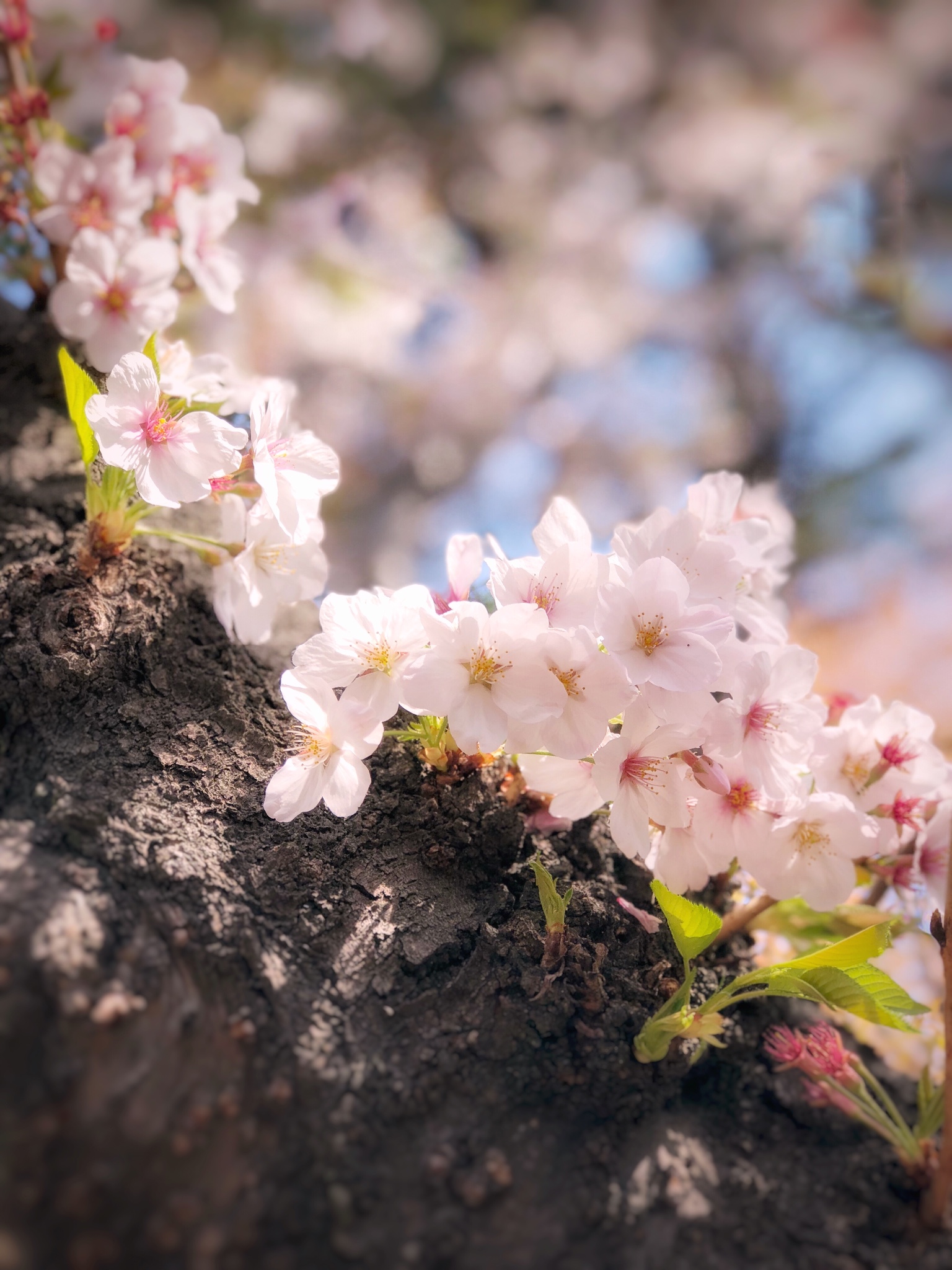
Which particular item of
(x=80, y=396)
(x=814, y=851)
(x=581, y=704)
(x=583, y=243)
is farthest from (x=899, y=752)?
(x=583, y=243)

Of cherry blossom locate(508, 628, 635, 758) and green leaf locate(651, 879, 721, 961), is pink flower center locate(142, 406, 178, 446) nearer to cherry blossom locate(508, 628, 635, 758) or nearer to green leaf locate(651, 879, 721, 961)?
cherry blossom locate(508, 628, 635, 758)

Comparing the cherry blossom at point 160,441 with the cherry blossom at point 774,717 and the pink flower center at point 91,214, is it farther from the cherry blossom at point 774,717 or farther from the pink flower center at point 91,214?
the cherry blossom at point 774,717

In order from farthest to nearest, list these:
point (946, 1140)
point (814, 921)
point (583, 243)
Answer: point (583, 243) < point (814, 921) < point (946, 1140)

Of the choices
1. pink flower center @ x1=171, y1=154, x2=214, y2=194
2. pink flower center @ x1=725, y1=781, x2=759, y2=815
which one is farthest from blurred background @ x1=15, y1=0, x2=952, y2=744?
pink flower center @ x1=725, y1=781, x2=759, y2=815

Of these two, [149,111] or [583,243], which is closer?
[149,111]

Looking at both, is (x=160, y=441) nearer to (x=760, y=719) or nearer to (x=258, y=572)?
(x=258, y=572)

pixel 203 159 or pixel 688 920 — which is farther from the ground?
pixel 203 159

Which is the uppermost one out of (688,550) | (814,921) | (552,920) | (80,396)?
(688,550)
